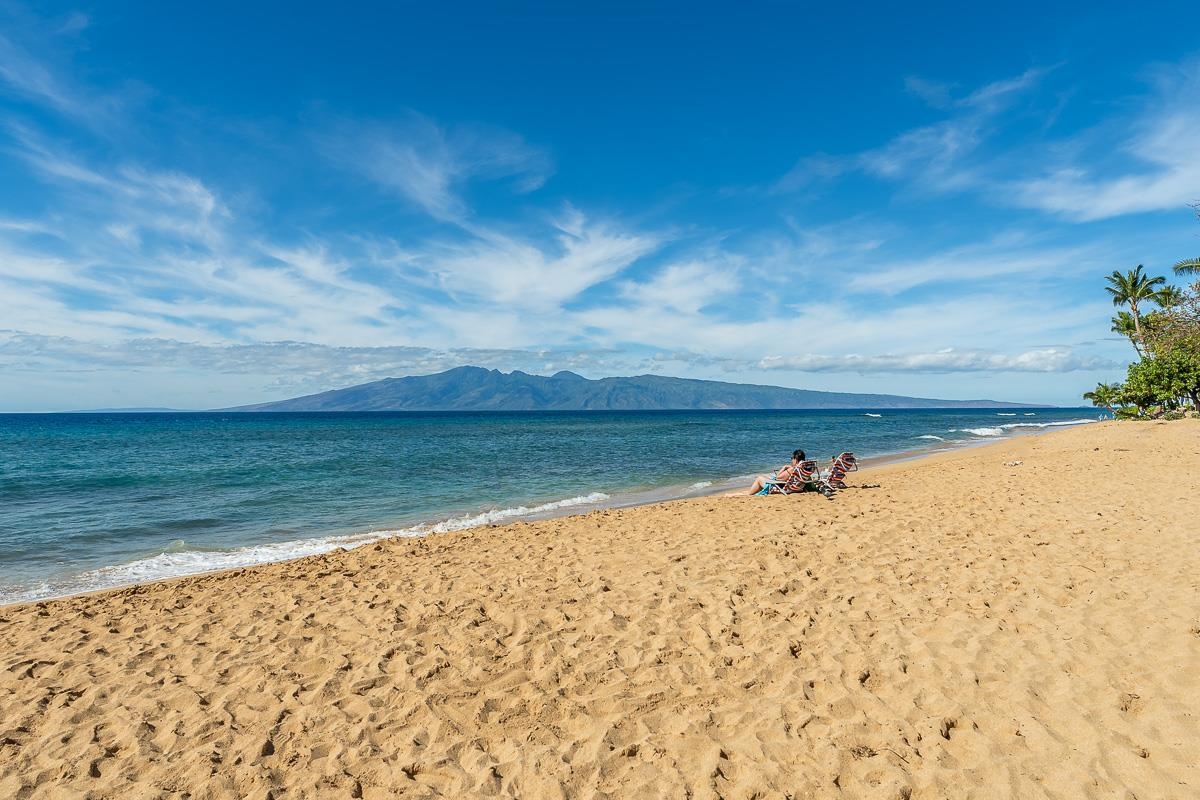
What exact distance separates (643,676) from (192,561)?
10.5 metres

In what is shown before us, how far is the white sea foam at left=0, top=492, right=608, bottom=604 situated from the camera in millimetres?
9562

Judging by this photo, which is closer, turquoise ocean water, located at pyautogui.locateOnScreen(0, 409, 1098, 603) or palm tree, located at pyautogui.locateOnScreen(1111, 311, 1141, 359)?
turquoise ocean water, located at pyautogui.locateOnScreen(0, 409, 1098, 603)

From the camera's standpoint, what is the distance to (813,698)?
15.3ft

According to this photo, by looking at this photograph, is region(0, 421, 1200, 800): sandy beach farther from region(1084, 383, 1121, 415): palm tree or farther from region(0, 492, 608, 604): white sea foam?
region(1084, 383, 1121, 415): palm tree

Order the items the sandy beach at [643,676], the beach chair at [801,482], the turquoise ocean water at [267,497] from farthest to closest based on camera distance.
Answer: the beach chair at [801,482], the turquoise ocean water at [267,497], the sandy beach at [643,676]

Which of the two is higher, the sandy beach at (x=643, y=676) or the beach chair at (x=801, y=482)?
the beach chair at (x=801, y=482)

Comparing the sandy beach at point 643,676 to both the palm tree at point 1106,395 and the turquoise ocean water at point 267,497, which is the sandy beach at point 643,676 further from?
the palm tree at point 1106,395

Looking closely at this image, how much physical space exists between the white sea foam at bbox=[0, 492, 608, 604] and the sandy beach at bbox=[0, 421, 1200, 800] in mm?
1816

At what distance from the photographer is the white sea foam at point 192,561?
956cm

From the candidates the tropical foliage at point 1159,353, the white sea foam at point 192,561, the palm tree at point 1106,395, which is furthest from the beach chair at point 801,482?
the palm tree at point 1106,395

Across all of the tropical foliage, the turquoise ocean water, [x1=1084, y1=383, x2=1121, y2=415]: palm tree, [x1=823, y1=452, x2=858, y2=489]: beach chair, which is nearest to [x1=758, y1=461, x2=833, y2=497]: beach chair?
[x1=823, y1=452, x2=858, y2=489]: beach chair

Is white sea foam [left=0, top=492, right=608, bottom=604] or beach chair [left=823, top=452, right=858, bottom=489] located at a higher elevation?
beach chair [left=823, top=452, right=858, bottom=489]

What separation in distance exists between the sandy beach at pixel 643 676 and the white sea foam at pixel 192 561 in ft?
5.96

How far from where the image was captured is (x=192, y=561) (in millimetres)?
11352
